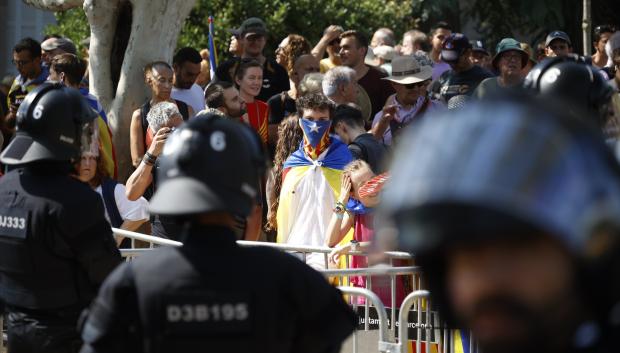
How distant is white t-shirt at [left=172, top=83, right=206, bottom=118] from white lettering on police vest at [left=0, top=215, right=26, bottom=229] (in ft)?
18.2

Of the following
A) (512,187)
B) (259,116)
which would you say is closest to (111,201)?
(259,116)

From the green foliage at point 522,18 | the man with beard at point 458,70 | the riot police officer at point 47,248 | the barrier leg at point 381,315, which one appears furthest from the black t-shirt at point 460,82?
the green foliage at point 522,18

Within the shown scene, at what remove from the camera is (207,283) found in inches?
114

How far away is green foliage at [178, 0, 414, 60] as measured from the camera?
16453 millimetres

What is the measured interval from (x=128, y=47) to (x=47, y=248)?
634 cm

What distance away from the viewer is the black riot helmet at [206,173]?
111 inches

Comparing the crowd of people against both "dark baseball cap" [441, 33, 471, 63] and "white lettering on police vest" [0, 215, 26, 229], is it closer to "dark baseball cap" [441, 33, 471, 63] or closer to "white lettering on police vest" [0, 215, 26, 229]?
"dark baseball cap" [441, 33, 471, 63]

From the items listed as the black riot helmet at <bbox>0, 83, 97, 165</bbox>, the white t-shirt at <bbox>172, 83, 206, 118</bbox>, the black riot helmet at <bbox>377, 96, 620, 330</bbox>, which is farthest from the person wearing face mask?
the black riot helmet at <bbox>377, 96, 620, 330</bbox>

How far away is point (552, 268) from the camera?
4.56 feet

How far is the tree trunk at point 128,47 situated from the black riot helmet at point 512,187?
29.1 ft

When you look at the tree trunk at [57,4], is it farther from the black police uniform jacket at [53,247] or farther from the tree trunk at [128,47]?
the black police uniform jacket at [53,247]

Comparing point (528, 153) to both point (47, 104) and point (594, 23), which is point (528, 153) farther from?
point (594, 23)

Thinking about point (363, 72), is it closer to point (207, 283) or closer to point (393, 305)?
point (393, 305)

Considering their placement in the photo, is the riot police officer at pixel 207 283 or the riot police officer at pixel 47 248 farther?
the riot police officer at pixel 47 248
